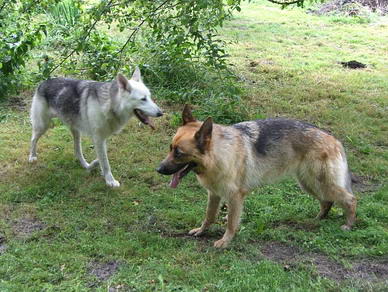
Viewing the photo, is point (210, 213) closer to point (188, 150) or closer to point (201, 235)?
point (201, 235)

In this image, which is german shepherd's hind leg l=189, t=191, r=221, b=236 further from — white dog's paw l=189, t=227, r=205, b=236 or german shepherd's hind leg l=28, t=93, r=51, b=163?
german shepherd's hind leg l=28, t=93, r=51, b=163

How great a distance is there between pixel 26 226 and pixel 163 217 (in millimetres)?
1404

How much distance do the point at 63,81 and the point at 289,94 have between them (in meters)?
4.48

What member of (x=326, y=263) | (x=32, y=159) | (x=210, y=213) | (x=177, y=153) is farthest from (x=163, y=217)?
(x=32, y=159)

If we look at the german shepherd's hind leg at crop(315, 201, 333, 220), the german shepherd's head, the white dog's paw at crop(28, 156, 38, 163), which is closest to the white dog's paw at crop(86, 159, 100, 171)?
the white dog's paw at crop(28, 156, 38, 163)

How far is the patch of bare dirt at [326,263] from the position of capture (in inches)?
148

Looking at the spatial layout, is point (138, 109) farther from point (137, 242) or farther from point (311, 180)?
point (311, 180)

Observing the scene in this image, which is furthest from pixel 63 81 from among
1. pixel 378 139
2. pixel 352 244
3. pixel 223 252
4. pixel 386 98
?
pixel 386 98

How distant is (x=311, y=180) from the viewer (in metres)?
4.45

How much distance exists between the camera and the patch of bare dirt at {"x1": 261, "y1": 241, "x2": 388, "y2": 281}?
375 cm

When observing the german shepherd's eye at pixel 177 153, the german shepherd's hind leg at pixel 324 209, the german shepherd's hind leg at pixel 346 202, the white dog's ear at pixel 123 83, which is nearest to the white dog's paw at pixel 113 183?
the white dog's ear at pixel 123 83

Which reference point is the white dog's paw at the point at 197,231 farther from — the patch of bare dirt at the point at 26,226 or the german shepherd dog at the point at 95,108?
the patch of bare dirt at the point at 26,226

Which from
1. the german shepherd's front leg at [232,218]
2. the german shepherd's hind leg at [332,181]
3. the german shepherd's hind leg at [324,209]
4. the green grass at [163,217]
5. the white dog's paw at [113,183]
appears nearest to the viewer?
the green grass at [163,217]

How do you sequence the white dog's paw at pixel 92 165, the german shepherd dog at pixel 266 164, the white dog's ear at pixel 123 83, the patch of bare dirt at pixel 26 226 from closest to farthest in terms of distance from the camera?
the german shepherd dog at pixel 266 164, the patch of bare dirt at pixel 26 226, the white dog's ear at pixel 123 83, the white dog's paw at pixel 92 165
